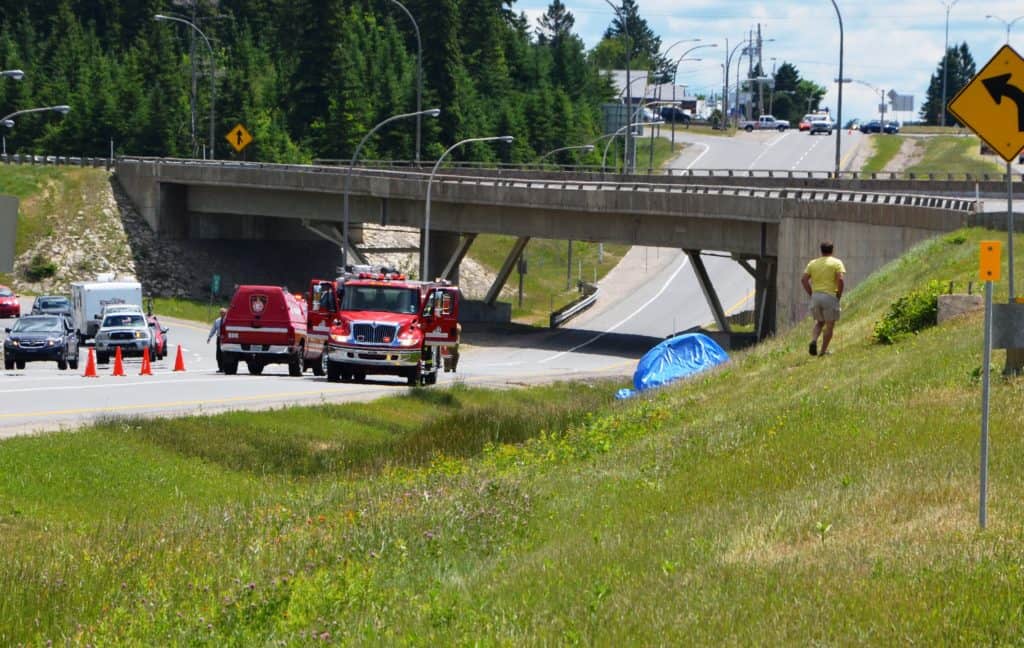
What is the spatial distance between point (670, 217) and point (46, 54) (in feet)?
274

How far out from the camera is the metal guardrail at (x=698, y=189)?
5238 centimetres

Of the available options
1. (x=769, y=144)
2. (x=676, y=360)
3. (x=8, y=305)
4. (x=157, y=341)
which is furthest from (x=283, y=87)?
(x=676, y=360)

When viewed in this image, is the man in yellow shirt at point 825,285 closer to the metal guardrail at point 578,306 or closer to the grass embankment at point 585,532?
the grass embankment at point 585,532

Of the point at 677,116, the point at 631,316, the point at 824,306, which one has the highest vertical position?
the point at 677,116

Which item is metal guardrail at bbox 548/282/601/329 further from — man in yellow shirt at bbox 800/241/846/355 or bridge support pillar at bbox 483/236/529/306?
man in yellow shirt at bbox 800/241/846/355

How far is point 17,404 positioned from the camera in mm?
25984

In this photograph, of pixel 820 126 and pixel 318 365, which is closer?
pixel 318 365

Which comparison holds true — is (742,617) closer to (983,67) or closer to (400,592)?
(400,592)

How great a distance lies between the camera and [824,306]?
23.7m

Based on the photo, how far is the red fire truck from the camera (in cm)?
3562

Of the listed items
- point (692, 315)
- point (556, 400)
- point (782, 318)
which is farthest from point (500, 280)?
point (556, 400)

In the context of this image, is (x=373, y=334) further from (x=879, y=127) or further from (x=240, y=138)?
(x=879, y=127)

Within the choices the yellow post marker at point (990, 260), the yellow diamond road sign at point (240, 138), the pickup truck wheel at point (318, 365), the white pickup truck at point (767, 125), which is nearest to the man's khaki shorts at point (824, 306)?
the yellow post marker at point (990, 260)

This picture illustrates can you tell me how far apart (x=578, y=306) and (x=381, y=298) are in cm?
5388
